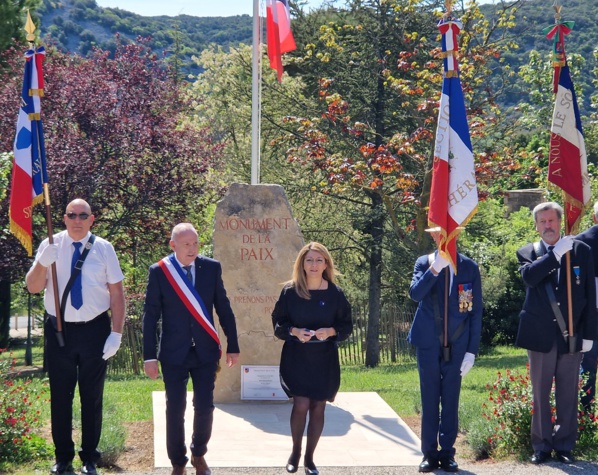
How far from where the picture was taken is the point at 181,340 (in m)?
6.58

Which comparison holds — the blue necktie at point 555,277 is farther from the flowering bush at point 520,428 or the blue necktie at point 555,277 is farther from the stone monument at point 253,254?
the stone monument at point 253,254

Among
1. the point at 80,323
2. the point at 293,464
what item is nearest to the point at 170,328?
the point at 80,323

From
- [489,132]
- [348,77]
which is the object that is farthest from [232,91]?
[489,132]

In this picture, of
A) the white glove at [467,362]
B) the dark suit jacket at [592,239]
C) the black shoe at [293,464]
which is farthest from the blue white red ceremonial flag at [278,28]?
the black shoe at [293,464]

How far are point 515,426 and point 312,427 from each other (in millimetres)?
1903

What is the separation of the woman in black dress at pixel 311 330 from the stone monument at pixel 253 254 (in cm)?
308

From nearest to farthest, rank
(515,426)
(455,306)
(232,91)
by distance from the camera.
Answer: (455,306) < (515,426) < (232,91)

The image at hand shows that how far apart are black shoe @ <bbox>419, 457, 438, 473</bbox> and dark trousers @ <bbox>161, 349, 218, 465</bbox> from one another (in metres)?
1.70

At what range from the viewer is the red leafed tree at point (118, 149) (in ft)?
49.6

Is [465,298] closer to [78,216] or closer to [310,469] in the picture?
[310,469]

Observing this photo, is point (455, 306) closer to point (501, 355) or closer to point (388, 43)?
point (501, 355)

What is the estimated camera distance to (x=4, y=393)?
7.70 metres

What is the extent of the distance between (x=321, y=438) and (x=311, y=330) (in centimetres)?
207

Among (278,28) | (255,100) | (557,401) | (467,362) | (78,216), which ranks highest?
(278,28)
